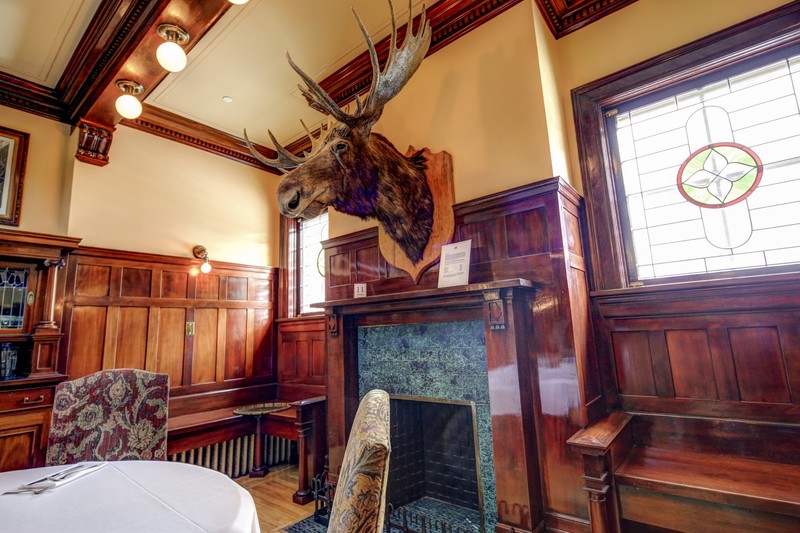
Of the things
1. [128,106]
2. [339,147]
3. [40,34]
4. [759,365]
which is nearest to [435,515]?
[759,365]

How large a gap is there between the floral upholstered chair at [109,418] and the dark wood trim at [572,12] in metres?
3.40

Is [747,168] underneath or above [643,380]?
above

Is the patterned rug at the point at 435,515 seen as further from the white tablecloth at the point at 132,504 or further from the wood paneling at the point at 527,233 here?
the wood paneling at the point at 527,233

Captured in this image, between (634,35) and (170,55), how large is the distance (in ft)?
→ 9.94

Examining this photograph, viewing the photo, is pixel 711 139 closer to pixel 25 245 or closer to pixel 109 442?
pixel 109 442

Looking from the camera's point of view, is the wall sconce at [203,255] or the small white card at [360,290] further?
the wall sconce at [203,255]

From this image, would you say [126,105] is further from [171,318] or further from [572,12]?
[572,12]

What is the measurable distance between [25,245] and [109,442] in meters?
2.22

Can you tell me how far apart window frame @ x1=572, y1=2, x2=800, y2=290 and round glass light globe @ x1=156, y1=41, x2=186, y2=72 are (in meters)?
2.68

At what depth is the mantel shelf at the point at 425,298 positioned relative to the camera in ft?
6.87

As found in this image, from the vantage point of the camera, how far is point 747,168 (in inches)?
84.9

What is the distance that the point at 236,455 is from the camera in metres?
3.91

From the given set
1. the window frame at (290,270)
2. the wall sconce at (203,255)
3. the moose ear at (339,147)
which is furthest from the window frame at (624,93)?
the wall sconce at (203,255)

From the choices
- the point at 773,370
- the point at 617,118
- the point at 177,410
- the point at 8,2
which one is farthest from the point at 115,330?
the point at 773,370
